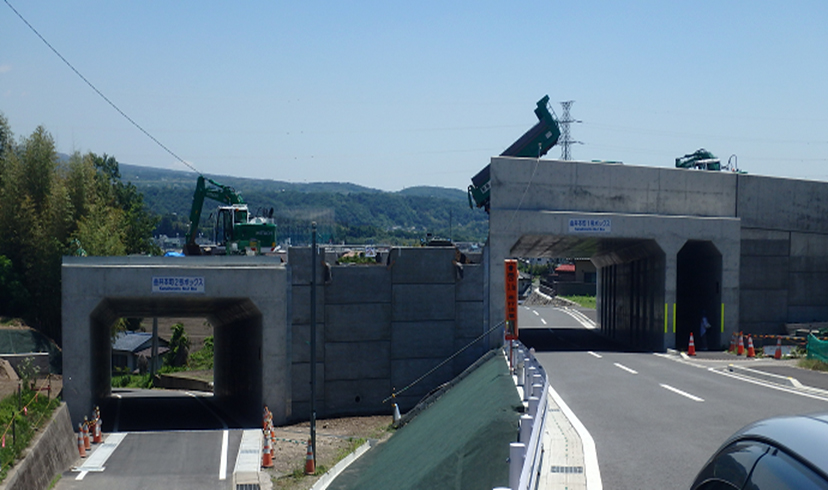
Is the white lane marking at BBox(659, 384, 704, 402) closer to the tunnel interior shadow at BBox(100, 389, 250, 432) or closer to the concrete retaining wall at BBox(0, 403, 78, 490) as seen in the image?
the concrete retaining wall at BBox(0, 403, 78, 490)

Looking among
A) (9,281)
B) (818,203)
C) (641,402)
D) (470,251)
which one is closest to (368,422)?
(470,251)

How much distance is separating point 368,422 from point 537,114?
15.5 m

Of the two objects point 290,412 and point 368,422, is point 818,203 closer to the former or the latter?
point 368,422

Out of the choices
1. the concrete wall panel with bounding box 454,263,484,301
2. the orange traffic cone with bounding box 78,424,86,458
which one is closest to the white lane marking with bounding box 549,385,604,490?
the concrete wall panel with bounding box 454,263,484,301

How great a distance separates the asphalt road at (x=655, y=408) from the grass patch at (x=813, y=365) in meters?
2.90

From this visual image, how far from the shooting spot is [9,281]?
137 feet

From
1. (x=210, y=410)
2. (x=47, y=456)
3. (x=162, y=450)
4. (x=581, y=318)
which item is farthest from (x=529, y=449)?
(x=581, y=318)

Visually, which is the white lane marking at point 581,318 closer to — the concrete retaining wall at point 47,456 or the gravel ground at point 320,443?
the gravel ground at point 320,443

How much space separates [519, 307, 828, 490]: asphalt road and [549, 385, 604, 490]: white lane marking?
0.12m

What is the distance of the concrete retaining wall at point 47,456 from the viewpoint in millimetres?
17033

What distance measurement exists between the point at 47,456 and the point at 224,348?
63.6 feet

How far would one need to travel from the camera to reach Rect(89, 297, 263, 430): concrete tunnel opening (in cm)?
2775

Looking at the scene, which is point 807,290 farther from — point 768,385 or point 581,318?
point 581,318

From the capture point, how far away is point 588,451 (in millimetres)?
10492
